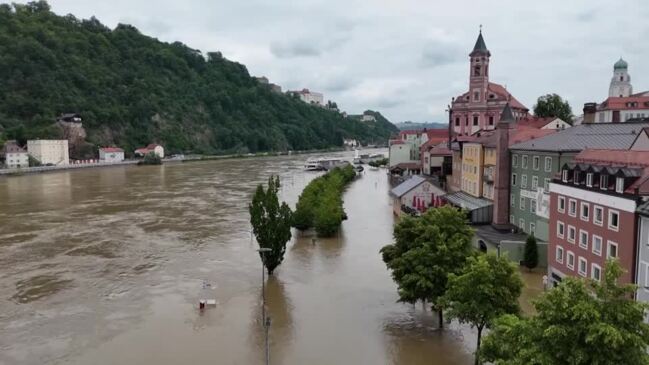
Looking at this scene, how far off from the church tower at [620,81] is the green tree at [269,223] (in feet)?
321

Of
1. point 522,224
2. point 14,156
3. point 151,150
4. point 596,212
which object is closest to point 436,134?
point 522,224

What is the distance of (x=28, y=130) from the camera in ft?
411

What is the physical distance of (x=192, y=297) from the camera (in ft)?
91.5

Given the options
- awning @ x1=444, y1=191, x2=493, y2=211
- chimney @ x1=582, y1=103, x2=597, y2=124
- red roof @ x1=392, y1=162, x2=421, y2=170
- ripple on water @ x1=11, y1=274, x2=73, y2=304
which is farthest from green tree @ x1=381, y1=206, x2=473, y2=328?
red roof @ x1=392, y1=162, x2=421, y2=170

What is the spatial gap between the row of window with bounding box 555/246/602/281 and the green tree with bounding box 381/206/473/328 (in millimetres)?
5586

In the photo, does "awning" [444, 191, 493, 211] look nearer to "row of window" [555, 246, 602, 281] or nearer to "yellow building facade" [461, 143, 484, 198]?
"yellow building facade" [461, 143, 484, 198]

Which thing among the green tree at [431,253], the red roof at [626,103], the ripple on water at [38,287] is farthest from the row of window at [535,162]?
the red roof at [626,103]

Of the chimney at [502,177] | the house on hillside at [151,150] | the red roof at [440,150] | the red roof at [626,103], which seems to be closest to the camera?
the chimney at [502,177]

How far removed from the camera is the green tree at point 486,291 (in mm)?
17203

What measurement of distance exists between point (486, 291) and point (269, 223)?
49.4 feet

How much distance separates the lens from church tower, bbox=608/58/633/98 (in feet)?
346

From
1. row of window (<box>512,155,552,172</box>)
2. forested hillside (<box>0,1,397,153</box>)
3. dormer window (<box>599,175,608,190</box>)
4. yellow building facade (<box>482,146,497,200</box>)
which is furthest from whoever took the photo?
forested hillside (<box>0,1,397,153</box>)

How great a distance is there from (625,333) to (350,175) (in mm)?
87583

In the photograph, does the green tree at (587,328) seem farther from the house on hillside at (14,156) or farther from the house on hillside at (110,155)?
the house on hillside at (110,155)
